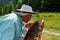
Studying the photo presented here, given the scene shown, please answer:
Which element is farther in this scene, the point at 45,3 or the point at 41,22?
the point at 45,3

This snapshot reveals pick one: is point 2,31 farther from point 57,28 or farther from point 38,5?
point 38,5

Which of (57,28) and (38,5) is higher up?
(57,28)

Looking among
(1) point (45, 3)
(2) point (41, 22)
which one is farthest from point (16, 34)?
(1) point (45, 3)

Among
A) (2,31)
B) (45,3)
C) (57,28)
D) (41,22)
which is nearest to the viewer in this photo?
(2,31)

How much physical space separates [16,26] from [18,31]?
0.26ft

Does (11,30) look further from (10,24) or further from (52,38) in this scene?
(52,38)

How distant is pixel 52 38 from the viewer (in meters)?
10.1

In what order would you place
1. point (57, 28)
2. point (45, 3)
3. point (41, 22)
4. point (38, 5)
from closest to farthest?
1. point (41, 22)
2. point (57, 28)
3. point (45, 3)
4. point (38, 5)

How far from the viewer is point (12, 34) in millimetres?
3502

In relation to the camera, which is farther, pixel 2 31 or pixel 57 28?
pixel 57 28

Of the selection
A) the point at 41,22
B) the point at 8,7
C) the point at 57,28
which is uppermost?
the point at 41,22

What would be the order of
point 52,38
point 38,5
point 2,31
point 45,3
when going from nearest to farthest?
point 2,31
point 52,38
point 45,3
point 38,5

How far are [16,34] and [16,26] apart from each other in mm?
108

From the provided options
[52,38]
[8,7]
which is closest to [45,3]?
[8,7]
